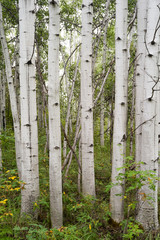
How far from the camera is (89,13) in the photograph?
346cm

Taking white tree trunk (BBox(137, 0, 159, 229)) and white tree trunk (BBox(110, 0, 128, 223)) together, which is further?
white tree trunk (BBox(110, 0, 128, 223))

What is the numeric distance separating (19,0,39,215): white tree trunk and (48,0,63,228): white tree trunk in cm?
28

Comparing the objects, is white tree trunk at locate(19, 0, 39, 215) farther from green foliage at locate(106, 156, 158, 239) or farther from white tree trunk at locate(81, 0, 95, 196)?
green foliage at locate(106, 156, 158, 239)

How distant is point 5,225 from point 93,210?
1.41 m

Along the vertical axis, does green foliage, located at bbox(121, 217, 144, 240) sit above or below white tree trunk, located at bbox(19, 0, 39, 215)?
below

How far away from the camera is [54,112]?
273 cm

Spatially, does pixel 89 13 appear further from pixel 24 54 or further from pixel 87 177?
pixel 87 177

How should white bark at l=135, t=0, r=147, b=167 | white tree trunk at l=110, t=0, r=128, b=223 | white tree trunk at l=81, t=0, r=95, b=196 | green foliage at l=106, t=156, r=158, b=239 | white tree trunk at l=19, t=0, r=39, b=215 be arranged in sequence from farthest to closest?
white tree trunk at l=81, t=0, r=95, b=196 < white bark at l=135, t=0, r=147, b=167 < white tree trunk at l=110, t=0, r=128, b=223 < white tree trunk at l=19, t=0, r=39, b=215 < green foliage at l=106, t=156, r=158, b=239

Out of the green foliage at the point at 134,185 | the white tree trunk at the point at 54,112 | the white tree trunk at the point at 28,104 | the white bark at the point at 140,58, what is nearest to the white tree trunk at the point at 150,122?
the green foliage at the point at 134,185

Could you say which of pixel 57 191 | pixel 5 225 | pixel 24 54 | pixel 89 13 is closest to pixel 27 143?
pixel 57 191

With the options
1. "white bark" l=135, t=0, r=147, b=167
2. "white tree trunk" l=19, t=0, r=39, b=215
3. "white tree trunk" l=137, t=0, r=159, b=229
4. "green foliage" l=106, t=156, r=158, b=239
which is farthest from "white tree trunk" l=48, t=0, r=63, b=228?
"white bark" l=135, t=0, r=147, b=167

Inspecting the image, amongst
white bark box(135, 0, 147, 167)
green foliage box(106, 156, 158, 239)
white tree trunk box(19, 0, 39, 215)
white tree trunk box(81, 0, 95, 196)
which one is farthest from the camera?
white tree trunk box(81, 0, 95, 196)

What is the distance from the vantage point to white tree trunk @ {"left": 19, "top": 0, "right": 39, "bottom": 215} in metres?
2.70

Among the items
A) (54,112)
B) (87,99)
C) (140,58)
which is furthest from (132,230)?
(140,58)
